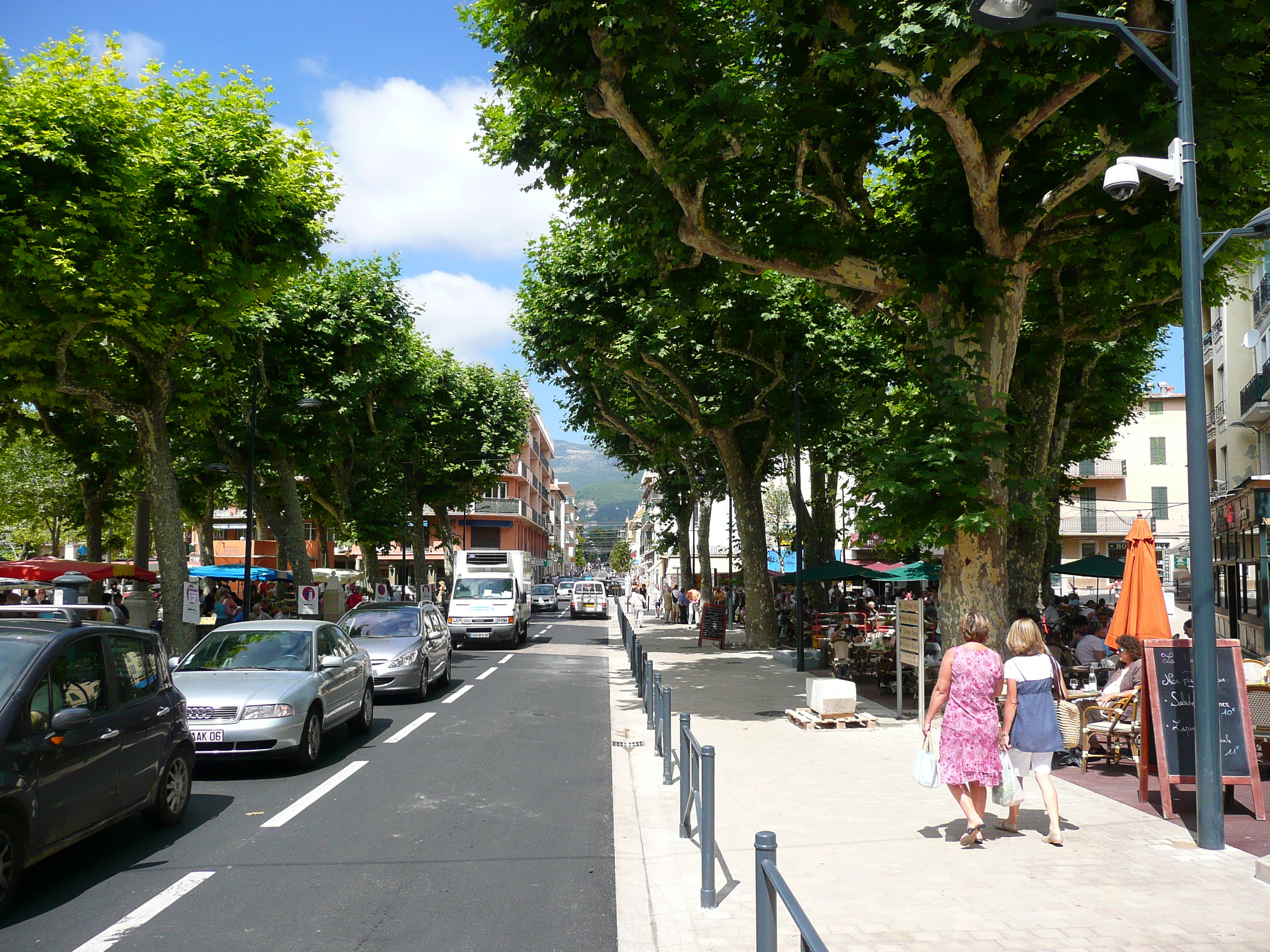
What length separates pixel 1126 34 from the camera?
725 cm

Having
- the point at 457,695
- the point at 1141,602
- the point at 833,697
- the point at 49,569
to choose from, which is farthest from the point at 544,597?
the point at 1141,602

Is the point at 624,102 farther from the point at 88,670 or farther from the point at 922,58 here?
the point at 88,670

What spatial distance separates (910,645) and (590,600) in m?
36.4

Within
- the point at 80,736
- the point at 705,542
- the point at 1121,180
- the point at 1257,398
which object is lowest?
the point at 80,736

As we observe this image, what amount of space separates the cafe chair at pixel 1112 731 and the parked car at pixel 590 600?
130ft

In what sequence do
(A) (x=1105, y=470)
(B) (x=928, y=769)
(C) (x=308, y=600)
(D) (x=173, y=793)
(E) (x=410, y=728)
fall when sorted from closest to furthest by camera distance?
(B) (x=928, y=769)
(D) (x=173, y=793)
(E) (x=410, y=728)
(C) (x=308, y=600)
(A) (x=1105, y=470)

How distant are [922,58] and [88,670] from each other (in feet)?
32.0

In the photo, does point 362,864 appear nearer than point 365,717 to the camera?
Yes

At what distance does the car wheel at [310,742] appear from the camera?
9711 mm

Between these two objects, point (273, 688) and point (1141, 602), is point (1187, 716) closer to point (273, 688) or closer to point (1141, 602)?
point (1141, 602)

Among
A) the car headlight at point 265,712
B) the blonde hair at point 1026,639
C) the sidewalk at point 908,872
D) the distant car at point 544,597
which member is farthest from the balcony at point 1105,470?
the car headlight at point 265,712

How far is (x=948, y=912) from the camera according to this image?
5289 millimetres

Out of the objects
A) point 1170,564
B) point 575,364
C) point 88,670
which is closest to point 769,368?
point 575,364

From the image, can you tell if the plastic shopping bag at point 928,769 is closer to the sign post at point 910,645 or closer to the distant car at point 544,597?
the sign post at point 910,645
